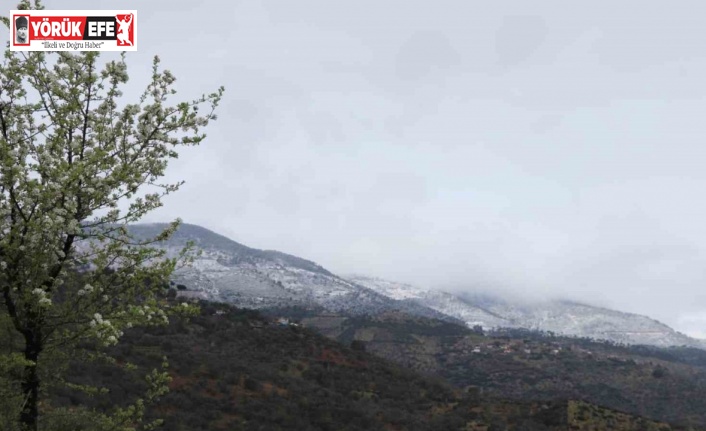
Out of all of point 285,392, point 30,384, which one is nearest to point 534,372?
point 285,392

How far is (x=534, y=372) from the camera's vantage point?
116188 millimetres

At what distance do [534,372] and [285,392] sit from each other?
8687cm

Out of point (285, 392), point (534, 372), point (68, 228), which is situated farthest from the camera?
point (534, 372)

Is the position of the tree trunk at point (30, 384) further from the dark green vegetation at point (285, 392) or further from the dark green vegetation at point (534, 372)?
→ the dark green vegetation at point (534, 372)

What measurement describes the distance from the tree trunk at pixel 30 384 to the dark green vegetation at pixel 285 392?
23769mm

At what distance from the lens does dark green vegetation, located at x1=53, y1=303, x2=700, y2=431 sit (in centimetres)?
3644

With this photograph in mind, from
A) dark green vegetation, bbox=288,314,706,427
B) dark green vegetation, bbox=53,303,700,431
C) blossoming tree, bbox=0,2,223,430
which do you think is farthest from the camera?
dark green vegetation, bbox=288,314,706,427

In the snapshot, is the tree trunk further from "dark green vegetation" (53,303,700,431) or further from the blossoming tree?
"dark green vegetation" (53,303,700,431)

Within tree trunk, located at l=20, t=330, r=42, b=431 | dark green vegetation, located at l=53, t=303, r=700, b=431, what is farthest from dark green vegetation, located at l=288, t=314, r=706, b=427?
tree trunk, located at l=20, t=330, r=42, b=431

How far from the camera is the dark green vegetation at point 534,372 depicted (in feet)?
318

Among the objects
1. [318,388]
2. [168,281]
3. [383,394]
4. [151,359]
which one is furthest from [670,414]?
[168,281]

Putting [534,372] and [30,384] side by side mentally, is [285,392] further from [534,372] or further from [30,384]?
[534,372]

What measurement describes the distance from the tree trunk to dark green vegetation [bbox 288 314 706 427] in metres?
76.3

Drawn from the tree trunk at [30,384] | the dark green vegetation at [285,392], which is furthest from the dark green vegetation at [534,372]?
the tree trunk at [30,384]
